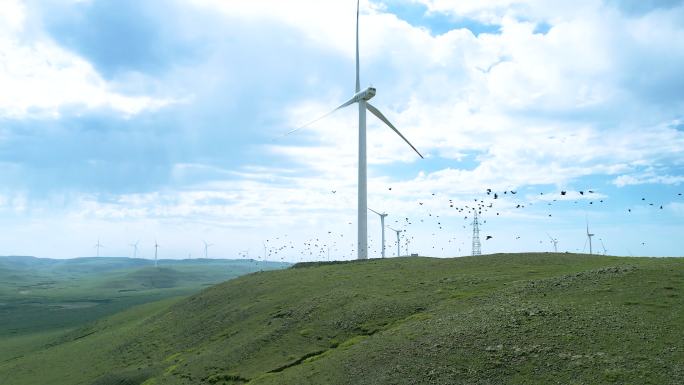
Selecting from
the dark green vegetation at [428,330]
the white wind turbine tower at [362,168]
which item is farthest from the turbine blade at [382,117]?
the dark green vegetation at [428,330]

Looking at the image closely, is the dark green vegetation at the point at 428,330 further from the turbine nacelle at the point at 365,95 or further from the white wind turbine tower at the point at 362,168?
the turbine nacelle at the point at 365,95

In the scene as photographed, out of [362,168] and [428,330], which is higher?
[362,168]

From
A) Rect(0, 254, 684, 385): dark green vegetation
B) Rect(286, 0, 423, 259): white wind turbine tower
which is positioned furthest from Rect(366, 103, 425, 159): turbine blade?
Rect(0, 254, 684, 385): dark green vegetation

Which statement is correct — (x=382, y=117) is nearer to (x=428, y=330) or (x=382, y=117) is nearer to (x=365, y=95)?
(x=365, y=95)

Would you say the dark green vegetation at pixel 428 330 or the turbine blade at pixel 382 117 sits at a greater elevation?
the turbine blade at pixel 382 117

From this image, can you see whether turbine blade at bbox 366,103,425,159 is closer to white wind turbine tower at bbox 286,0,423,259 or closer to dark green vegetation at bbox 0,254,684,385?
white wind turbine tower at bbox 286,0,423,259

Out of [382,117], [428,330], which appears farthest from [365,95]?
[428,330]

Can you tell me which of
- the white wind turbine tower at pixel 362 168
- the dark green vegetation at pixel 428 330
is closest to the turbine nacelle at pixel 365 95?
the white wind turbine tower at pixel 362 168

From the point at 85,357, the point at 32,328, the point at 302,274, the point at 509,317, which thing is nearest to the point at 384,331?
the point at 509,317

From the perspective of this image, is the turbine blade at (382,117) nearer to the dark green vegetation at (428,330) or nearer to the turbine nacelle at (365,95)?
the turbine nacelle at (365,95)

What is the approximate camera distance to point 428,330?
139 feet

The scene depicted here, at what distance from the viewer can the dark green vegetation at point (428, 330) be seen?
108ft

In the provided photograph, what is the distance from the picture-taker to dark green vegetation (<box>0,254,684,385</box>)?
3297 centimetres

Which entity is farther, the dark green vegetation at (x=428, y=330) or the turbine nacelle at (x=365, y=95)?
the turbine nacelle at (x=365, y=95)
